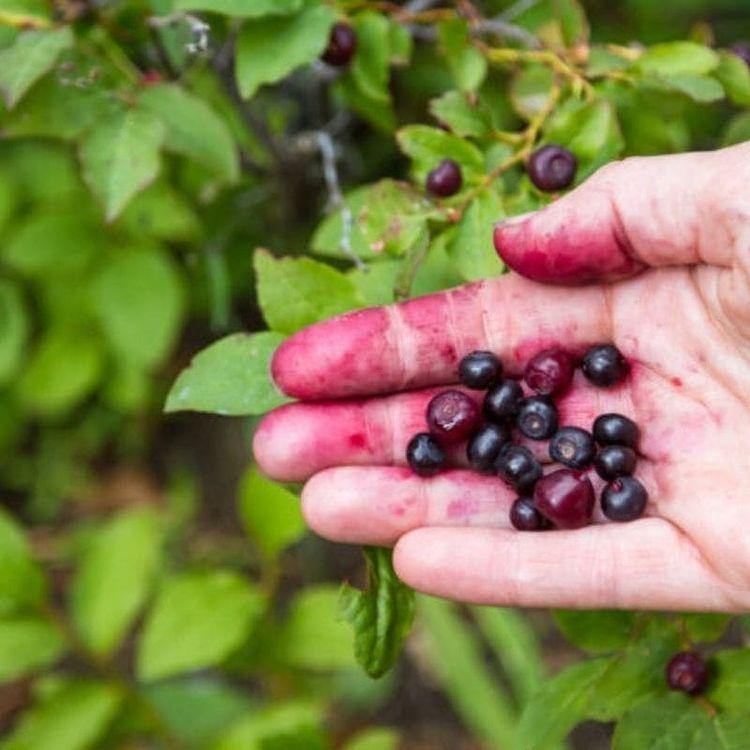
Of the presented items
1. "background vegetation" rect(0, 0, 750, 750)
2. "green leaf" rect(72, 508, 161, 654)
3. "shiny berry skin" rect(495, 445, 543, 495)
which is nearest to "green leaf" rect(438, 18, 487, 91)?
"background vegetation" rect(0, 0, 750, 750)

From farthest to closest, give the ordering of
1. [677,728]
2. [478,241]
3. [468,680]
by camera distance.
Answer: [468,680] < [478,241] < [677,728]

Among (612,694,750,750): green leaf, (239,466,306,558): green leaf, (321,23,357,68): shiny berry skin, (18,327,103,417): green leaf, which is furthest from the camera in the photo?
(18,327,103,417): green leaf

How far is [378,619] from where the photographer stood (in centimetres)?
174

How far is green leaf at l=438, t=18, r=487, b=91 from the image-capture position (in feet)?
6.87

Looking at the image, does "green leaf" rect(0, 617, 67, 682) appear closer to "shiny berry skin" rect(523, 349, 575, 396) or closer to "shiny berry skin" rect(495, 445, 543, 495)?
"shiny berry skin" rect(495, 445, 543, 495)

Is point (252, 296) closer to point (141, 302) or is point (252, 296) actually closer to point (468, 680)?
point (141, 302)

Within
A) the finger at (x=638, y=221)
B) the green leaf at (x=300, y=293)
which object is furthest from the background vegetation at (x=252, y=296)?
the finger at (x=638, y=221)

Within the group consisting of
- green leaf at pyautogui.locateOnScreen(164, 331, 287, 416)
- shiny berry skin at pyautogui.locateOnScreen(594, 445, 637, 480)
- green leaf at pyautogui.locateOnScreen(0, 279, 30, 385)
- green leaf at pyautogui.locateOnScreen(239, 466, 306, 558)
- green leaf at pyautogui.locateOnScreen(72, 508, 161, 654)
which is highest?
green leaf at pyautogui.locateOnScreen(164, 331, 287, 416)

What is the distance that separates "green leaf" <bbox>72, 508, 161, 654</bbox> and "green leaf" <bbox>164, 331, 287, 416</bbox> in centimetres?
84

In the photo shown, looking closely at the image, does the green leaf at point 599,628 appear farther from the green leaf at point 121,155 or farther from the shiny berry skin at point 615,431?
the green leaf at point 121,155

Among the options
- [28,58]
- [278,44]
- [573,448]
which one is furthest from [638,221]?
[28,58]

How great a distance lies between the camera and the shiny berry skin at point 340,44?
7.00 feet

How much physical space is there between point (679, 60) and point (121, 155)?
1083 millimetres

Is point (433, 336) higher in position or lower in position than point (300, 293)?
lower
